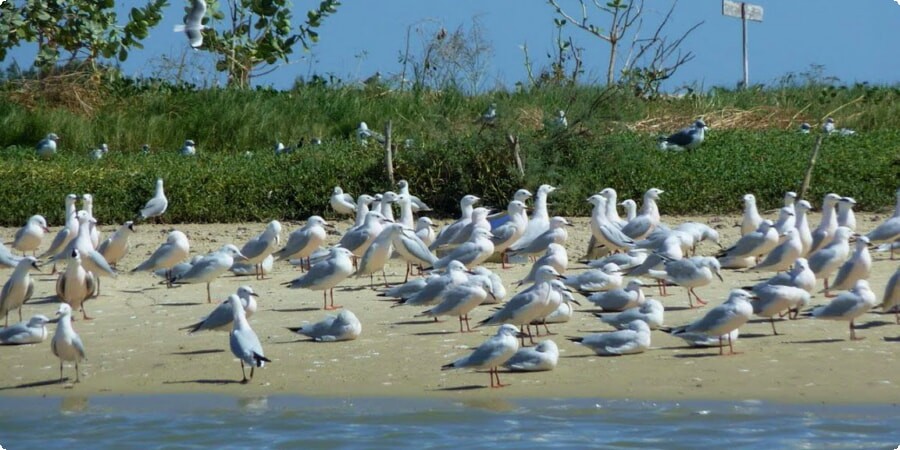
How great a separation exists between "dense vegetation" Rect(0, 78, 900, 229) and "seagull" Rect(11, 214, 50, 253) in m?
2.23

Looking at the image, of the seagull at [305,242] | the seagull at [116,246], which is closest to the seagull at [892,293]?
the seagull at [305,242]

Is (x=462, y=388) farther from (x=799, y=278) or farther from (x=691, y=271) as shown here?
(x=799, y=278)

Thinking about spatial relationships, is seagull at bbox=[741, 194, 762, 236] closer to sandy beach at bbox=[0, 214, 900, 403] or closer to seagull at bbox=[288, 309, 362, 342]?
sandy beach at bbox=[0, 214, 900, 403]

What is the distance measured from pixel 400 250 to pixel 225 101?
11.5m

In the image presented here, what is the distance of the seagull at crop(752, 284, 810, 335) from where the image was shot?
10.8 metres

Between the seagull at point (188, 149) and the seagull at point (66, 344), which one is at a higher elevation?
the seagull at point (188, 149)

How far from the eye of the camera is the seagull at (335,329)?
1118 centimetres

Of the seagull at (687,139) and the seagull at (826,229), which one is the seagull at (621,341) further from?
the seagull at (687,139)

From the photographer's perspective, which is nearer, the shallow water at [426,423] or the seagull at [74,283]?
the shallow water at [426,423]

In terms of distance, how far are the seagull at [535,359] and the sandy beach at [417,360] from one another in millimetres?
57

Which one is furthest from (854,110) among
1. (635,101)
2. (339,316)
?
(339,316)

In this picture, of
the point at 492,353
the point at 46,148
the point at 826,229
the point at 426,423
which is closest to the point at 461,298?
the point at 492,353

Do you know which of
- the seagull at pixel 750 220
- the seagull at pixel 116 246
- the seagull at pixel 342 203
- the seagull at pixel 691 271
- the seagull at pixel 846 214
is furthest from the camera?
the seagull at pixel 342 203

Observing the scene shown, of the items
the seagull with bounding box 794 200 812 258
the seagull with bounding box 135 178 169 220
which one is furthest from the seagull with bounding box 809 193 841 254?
the seagull with bounding box 135 178 169 220
